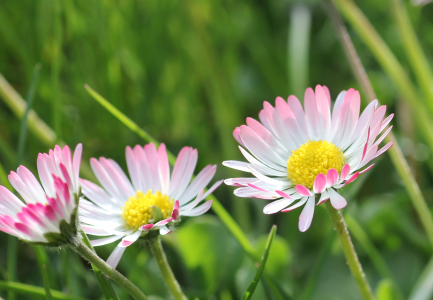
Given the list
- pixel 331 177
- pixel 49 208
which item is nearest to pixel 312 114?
pixel 331 177

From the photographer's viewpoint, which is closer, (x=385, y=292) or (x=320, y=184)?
(x=320, y=184)

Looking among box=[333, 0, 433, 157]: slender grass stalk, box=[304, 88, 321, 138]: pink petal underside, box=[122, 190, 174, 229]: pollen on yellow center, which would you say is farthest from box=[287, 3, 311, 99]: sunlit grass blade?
box=[122, 190, 174, 229]: pollen on yellow center

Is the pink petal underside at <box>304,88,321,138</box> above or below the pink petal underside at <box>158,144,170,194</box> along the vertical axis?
above

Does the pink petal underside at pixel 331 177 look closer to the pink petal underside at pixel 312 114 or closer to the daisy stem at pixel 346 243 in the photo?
the daisy stem at pixel 346 243

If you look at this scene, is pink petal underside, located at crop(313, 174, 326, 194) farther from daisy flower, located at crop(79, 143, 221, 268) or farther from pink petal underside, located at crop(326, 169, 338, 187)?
daisy flower, located at crop(79, 143, 221, 268)

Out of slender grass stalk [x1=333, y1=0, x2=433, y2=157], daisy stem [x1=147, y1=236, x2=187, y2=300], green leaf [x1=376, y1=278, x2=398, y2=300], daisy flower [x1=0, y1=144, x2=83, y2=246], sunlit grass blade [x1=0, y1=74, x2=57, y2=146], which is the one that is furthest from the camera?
sunlit grass blade [x1=0, y1=74, x2=57, y2=146]

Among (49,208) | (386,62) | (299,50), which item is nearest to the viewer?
(49,208)

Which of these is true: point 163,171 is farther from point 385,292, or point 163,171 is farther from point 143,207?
point 385,292
